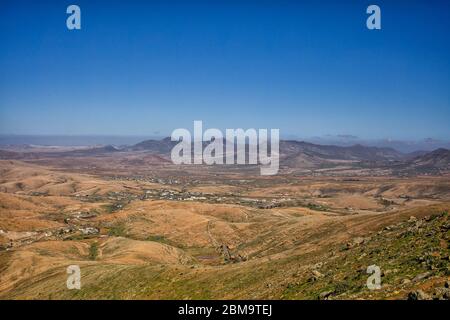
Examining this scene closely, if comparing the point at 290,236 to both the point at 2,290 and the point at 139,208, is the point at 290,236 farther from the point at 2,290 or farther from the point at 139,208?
the point at 139,208
